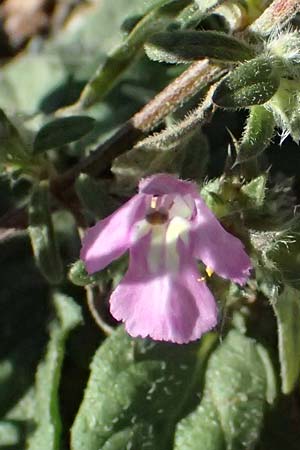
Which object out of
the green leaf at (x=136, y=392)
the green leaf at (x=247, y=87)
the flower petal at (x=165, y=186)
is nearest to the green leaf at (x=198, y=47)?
the green leaf at (x=247, y=87)

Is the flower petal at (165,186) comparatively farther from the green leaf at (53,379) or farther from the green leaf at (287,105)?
the green leaf at (53,379)

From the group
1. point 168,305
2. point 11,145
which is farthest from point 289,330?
point 11,145

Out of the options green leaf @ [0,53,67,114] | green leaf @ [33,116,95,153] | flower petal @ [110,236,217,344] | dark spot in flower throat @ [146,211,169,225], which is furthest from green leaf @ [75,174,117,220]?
green leaf @ [0,53,67,114]

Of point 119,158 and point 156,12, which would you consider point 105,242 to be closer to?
point 119,158

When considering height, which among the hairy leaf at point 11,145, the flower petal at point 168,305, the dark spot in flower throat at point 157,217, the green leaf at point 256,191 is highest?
the hairy leaf at point 11,145

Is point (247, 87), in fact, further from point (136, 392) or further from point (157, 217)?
point (136, 392)

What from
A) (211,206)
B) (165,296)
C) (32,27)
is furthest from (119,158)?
(32,27)

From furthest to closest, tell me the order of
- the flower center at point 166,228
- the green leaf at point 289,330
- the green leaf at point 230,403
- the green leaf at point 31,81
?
1. the green leaf at point 31,81
2. the green leaf at point 230,403
3. the green leaf at point 289,330
4. the flower center at point 166,228
